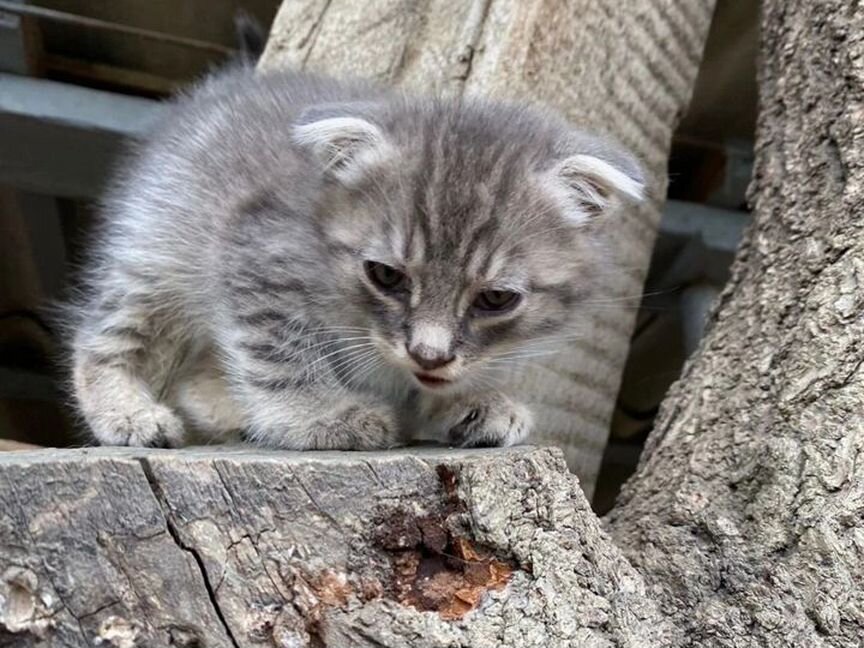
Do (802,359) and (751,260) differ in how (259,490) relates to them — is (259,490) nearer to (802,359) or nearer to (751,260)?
(802,359)

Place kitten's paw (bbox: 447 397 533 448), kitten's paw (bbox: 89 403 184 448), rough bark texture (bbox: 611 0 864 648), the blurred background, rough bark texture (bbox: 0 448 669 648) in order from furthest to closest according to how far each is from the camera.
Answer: the blurred background, kitten's paw (bbox: 89 403 184 448), kitten's paw (bbox: 447 397 533 448), rough bark texture (bbox: 611 0 864 648), rough bark texture (bbox: 0 448 669 648)

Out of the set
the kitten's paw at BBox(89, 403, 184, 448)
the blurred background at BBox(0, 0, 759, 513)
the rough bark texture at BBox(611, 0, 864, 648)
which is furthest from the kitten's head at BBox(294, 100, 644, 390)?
the blurred background at BBox(0, 0, 759, 513)

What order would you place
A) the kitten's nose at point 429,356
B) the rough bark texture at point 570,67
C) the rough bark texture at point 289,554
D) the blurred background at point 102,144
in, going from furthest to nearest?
the blurred background at point 102,144, the rough bark texture at point 570,67, the kitten's nose at point 429,356, the rough bark texture at point 289,554

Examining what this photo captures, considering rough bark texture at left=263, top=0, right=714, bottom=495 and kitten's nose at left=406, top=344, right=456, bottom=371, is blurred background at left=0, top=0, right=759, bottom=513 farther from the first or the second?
kitten's nose at left=406, top=344, right=456, bottom=371

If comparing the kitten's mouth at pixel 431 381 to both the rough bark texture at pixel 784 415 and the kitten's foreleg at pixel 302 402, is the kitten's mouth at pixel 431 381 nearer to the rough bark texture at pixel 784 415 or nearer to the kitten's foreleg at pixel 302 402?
the kitten's foreleg at pixel 302 402

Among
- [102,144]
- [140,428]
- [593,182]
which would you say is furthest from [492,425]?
[102,144]

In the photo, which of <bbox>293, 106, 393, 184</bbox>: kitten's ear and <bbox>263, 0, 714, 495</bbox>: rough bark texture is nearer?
<bbox>293, 106, 393, 184</bbox>: kitten's ear

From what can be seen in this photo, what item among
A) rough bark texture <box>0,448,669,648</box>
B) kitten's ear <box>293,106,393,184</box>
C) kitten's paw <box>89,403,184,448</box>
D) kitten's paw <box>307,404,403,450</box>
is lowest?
kitten's paw <box>89,403,184,448</box>

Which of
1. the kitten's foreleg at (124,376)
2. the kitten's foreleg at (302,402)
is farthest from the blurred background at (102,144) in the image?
the kitten's foreleg at (302,402)
